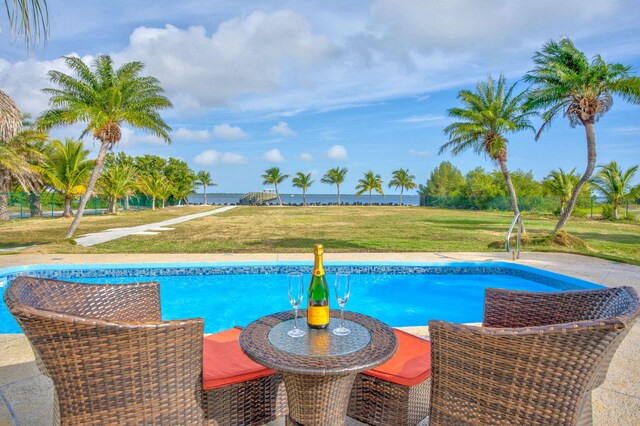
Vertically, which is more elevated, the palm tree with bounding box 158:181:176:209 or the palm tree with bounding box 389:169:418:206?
the palm tree with bounding box 389:169:418:206

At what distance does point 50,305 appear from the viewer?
1873mm

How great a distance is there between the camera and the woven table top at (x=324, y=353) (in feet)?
5.02

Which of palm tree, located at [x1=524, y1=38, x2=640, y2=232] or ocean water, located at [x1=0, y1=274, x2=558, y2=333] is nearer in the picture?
ocean water, located at [x1=0, y1=274, x2=558, y2=333]

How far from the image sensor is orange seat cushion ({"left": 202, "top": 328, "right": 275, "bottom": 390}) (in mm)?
1887

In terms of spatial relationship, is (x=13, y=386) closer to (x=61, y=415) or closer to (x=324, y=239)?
(x=61, y=415)

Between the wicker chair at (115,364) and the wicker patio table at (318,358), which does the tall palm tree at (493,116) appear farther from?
the wicker chair at (115,364)

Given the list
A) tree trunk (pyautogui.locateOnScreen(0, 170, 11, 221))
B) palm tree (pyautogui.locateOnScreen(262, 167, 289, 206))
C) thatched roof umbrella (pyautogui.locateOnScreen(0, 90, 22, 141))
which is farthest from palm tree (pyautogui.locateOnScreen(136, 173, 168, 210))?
thatched roof umbrella (pyautogui.locateOnScreen(0, 90, 22, 141))

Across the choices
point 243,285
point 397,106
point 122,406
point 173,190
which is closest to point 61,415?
point 122,406

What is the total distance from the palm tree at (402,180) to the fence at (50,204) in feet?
92.3

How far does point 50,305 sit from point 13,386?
49.7 inches

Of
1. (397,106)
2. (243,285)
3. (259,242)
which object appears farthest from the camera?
(397,106)

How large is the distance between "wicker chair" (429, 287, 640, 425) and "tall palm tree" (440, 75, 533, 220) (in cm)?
1195

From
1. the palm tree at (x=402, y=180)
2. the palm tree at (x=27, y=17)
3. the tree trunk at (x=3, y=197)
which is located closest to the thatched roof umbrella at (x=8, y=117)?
the palm tree at (x=27, y=17)

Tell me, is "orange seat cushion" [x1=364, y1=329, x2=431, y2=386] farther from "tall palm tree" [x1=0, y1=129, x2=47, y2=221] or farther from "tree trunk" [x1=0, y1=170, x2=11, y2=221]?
"tree trunk" [x1=0, y1=170, x2=11, y2=221]
